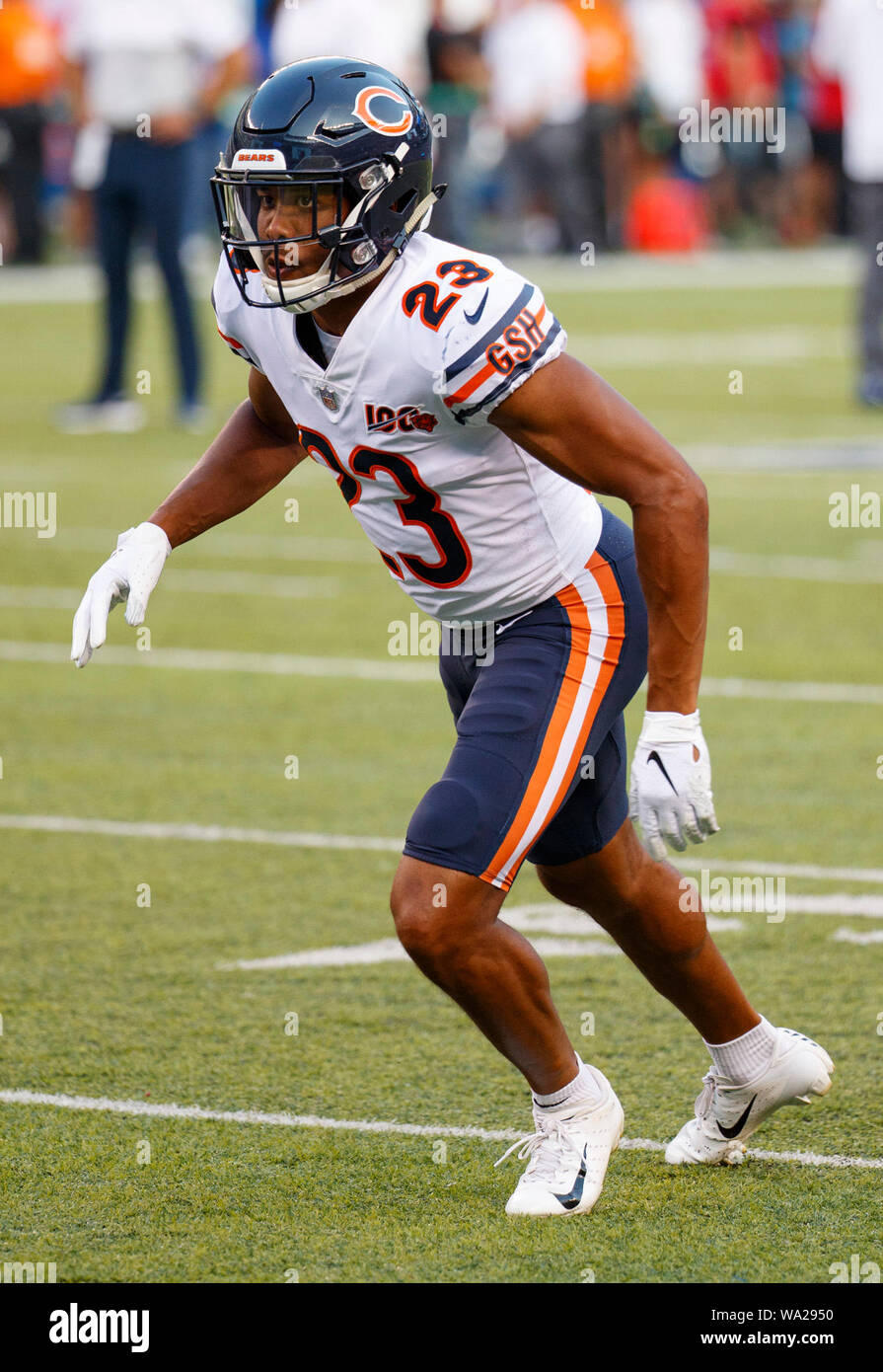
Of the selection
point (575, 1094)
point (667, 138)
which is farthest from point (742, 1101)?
point (667, 138)

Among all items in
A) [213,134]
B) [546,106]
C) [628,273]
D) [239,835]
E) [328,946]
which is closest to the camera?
[328,946]

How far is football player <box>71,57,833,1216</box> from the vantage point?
395cm

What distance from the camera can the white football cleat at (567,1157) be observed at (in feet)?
13.4

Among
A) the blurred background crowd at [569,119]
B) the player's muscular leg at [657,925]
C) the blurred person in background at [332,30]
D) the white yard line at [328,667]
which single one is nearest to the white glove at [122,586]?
the player's muscular leg at [657,925]

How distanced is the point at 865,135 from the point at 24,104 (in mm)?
12060

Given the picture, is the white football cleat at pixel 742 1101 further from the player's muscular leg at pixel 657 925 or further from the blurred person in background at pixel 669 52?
the blurred person in background at pixel 669 52

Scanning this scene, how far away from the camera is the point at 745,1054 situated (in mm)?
4367

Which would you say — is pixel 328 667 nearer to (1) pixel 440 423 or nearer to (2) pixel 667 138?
(1) pixel 440 423

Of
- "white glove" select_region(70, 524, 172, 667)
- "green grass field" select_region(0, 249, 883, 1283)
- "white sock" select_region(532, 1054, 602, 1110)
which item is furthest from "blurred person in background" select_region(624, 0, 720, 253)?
"white sock" select_region(532, 1054, 602, 1110)

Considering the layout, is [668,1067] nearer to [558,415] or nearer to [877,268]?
[558,415]

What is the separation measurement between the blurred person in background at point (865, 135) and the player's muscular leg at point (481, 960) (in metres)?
10.4

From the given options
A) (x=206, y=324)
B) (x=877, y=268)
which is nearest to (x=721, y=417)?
(x=877, y=268)

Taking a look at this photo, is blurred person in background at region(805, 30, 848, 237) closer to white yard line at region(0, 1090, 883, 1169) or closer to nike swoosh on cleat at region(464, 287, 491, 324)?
white yard line at region(0, 1090, 883, 1169)

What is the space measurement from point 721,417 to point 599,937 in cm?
950
